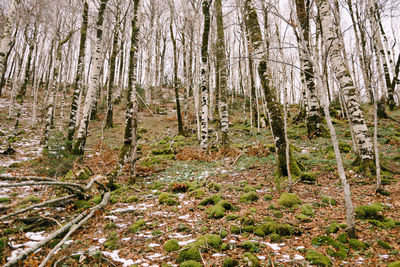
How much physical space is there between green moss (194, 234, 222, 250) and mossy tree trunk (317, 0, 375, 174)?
5166 millimetres

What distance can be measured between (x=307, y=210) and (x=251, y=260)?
6.79 feet

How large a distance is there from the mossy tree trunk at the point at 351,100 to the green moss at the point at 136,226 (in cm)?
623

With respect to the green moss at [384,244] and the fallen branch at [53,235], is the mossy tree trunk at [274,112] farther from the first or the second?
the fallen branch at [53,235]

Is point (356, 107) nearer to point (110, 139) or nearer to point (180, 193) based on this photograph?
point (180, 193)

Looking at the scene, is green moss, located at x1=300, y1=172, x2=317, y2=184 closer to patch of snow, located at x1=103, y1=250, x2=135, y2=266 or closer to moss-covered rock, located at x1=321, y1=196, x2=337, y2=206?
moss-covered rock, located at x1=321, y1=196, x2=337, y2=206

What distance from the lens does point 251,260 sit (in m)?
2.61

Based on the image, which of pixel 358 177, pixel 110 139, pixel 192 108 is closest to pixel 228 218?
pixel 358 177

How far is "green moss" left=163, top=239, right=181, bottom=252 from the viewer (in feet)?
10.2

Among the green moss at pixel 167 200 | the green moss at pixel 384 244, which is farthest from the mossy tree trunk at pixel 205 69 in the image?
the green moss at pixel 384 244

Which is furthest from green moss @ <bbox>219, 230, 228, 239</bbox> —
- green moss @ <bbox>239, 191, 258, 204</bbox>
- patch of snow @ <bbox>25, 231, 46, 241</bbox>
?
patch of snow @ <bbox>25, 231, 46, 241</bbox>

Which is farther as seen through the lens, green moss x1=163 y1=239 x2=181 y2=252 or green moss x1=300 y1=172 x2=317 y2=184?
green moss x1=300 y1=172 x2=317 y2=184

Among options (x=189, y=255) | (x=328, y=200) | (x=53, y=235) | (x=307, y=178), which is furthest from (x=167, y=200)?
(x=307, y=178)

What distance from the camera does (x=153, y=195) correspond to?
5.82 meters

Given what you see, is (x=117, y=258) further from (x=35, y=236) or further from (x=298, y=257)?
(x=298, y=257)
